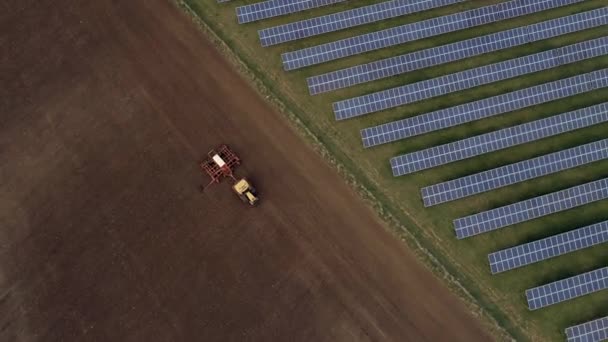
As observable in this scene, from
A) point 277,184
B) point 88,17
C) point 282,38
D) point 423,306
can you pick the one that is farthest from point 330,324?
point 88,17

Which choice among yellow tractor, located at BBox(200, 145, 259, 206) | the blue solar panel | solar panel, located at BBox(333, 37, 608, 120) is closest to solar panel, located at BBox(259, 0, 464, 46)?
solar panel, located at BBox(333, 37, 608, 120)

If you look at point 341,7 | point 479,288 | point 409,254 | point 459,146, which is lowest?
point 479,288

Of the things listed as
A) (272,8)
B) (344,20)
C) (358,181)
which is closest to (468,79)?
(344,20)

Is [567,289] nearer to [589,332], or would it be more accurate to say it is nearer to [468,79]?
[589,332]

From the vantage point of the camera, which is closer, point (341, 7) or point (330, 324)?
point (330, 324)

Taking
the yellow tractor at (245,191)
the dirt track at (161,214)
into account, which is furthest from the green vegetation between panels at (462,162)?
the yellow tractor at (245,191)

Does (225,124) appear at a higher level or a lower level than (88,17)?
lower

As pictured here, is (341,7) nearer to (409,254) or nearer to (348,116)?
(348,116)
